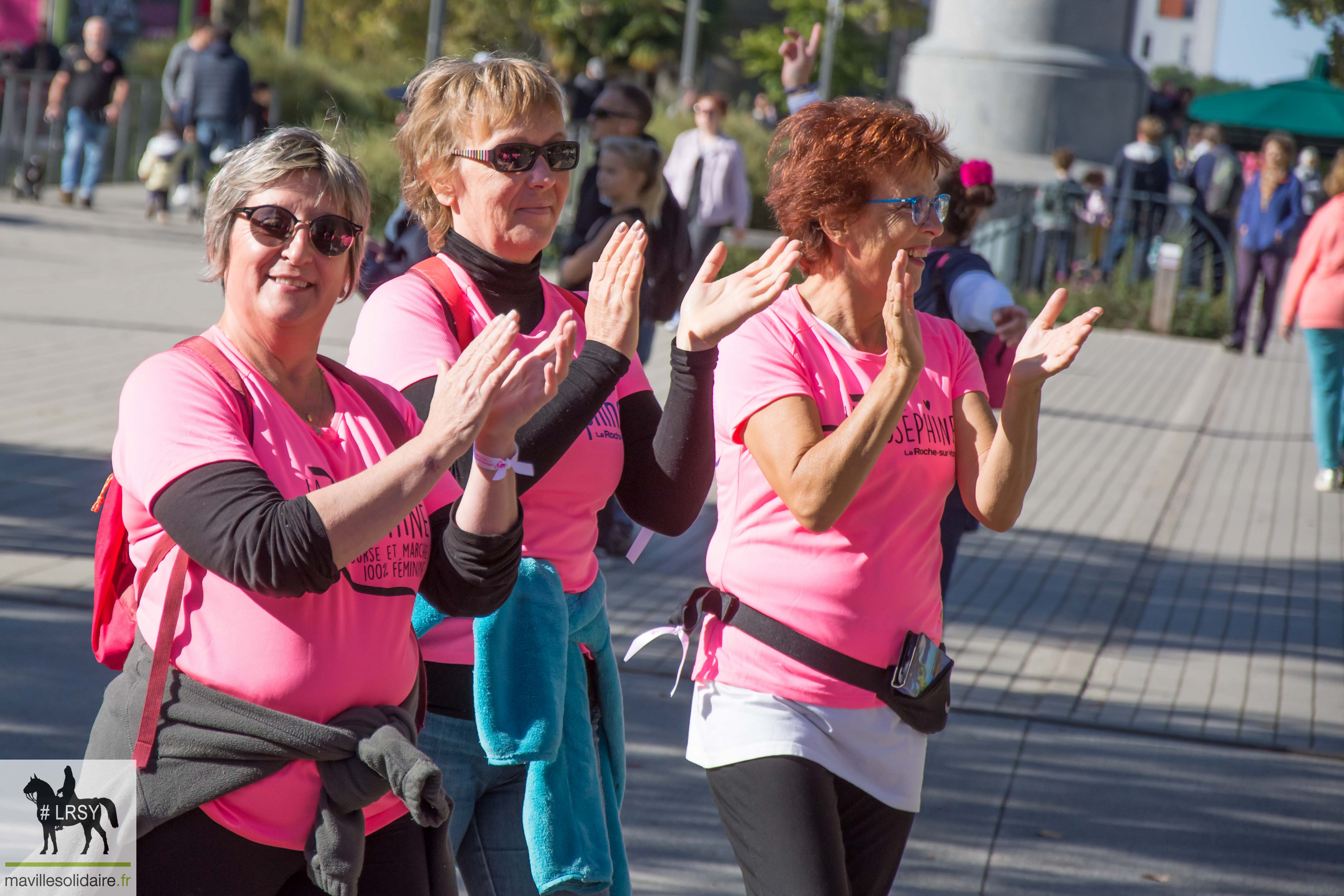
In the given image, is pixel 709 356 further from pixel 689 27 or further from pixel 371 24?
pixel 371 24

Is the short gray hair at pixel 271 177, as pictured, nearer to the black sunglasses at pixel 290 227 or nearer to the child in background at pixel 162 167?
the black sunglasses at pixel 290 227

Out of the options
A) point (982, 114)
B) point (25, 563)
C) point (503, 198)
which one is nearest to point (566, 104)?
point (503, 198)

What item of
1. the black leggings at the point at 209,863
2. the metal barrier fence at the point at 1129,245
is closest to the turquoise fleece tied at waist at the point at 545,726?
the black leggings at the point at 209,863

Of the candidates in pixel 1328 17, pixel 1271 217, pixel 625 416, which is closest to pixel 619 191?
pixel 625 416

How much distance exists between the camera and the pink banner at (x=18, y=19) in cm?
2814

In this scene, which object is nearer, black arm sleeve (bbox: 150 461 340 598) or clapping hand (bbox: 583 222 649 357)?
black arm sleeve (bbox: 150 461 340 598)

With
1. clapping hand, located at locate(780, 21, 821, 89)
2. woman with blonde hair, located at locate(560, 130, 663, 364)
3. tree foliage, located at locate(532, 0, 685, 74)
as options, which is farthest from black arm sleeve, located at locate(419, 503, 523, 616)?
tree foliage, located at locate(532, 0, 685, 74)

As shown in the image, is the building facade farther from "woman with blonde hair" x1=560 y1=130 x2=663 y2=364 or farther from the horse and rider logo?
the horse and rider logo

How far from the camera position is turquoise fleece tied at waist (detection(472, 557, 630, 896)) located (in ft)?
8.36

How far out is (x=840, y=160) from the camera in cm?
285

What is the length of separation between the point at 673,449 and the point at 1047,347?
0.72 m

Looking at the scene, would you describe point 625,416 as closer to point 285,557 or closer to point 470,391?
point 470,391

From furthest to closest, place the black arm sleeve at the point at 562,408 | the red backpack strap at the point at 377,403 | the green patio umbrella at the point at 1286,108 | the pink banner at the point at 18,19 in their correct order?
the pink banner at the point at 18,19 → the green patio umbrella at the point at 1286,108 → the black arm sleeve at the point at 562,408 → the red backpack strap at the point at 377,403

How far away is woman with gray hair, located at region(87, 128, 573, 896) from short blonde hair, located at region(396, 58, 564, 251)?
48 centimetres
